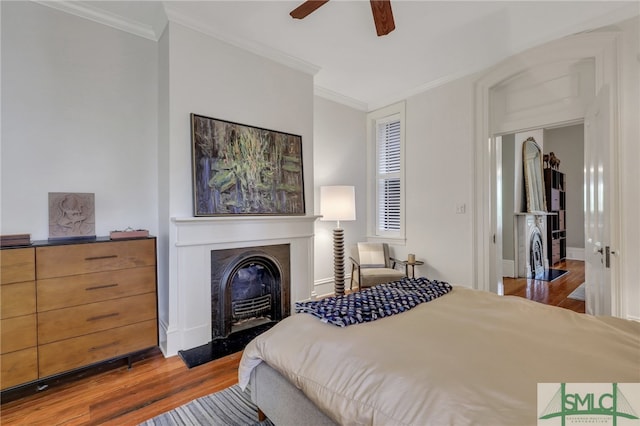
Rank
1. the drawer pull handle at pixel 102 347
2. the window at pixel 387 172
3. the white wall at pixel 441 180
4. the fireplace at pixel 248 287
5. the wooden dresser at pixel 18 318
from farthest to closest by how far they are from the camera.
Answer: the window at pixel 387 172 < the white wall at pixel 441 180 < the fireplace at pixel 248 287 < the drawer pull handle at pixel 102 347 < the wooden dresser at pixel 18 318

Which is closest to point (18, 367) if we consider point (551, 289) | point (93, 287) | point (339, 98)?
point (93, 287)

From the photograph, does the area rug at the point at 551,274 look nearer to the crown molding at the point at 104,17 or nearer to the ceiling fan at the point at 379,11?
the ceiling fan at the point at 379,11

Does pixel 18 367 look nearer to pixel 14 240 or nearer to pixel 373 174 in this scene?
pixel 14 240

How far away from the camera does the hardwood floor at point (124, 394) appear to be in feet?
5.68

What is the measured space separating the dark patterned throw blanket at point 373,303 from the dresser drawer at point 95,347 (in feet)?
4.88

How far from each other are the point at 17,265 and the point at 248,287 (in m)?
1.69

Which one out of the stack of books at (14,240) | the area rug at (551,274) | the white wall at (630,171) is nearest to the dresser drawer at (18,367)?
the stack of books at (14,240)

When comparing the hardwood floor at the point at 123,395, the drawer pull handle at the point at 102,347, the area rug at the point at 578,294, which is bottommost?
the hardwood floor at the point at 123,395

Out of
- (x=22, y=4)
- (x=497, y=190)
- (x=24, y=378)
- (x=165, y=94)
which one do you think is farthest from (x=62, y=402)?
(x=497, y=190)

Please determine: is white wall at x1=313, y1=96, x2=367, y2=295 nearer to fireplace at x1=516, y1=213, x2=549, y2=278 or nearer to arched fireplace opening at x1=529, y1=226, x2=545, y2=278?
fireplace at x1=516, y1=213, x2=549, y2=278

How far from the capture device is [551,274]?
5.18 meters

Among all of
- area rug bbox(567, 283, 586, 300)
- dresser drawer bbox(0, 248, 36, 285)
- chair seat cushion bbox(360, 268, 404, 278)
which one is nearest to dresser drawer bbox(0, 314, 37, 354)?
dresser drawer bbox(0, 248, 36, 285)

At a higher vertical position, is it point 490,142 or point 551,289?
point 490,142

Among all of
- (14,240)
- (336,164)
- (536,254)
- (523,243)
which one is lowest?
(536,254)
